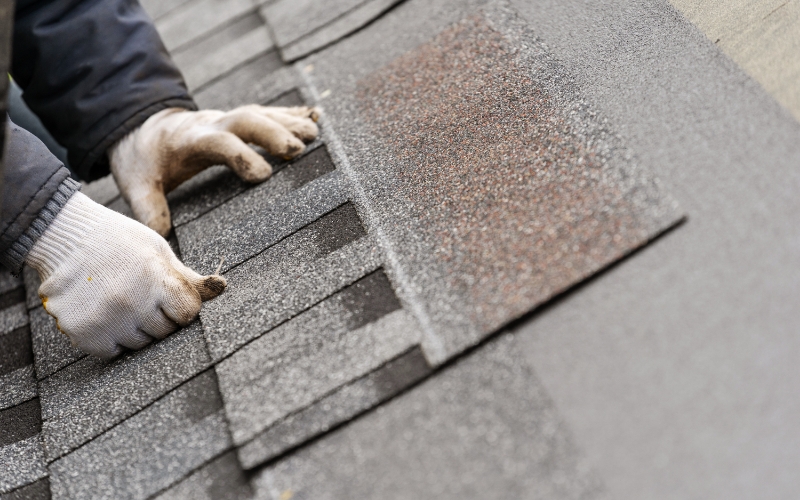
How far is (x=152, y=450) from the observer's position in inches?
49.5

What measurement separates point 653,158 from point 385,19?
108cm

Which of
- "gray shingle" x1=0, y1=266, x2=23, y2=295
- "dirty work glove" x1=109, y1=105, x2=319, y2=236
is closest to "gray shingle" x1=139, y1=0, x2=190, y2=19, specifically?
"dirty work glove" x1=109, y1=105, x2=319, y2=236

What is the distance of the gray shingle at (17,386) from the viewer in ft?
5.08

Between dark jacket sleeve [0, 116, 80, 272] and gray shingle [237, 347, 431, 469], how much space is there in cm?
73

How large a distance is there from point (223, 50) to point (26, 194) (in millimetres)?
1146

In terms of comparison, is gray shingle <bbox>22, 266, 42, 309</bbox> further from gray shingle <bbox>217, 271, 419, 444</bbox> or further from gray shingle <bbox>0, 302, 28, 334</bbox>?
gray shingle <bbox>217, 271, 419, 444</bbox>

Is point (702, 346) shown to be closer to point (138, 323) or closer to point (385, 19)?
point (138, 323)

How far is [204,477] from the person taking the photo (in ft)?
3.84

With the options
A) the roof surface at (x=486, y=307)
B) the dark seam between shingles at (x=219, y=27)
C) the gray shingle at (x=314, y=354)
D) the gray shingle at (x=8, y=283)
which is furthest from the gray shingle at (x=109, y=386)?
the dark seam between shingles at (x=219, y=27)

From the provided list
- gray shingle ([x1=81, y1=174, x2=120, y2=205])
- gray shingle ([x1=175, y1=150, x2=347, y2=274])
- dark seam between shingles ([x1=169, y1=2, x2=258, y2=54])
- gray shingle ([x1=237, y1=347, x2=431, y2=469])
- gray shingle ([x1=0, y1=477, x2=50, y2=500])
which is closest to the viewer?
gray shingle ([x1=237, y1=347, x2=431, y2=469])

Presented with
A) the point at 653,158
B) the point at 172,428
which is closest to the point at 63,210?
the point at 172,428

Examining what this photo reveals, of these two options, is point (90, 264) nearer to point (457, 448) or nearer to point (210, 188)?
point (210, 188)

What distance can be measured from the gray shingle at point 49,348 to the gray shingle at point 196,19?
1.33 m

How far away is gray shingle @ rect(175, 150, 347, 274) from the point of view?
155 centimetres
